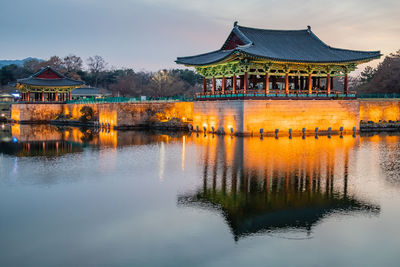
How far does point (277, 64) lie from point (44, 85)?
48.0m

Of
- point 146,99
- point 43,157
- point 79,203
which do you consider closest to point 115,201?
point 79,203

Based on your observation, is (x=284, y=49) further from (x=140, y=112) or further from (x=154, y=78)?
(x=154, y=78)

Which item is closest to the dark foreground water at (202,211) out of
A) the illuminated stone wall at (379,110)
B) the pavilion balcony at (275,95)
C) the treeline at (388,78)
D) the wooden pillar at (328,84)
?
the pavilion balcony at (275,95)

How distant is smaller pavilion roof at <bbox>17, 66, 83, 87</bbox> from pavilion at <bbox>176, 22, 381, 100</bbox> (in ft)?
121

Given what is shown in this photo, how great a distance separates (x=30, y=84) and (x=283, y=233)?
68.7 meters

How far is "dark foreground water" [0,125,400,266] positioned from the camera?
9781 mm

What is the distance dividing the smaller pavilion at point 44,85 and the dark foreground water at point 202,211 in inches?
2048

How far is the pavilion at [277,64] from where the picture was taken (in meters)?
38.2

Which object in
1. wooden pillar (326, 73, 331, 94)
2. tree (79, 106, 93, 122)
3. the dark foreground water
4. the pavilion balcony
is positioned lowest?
the dark foreground water

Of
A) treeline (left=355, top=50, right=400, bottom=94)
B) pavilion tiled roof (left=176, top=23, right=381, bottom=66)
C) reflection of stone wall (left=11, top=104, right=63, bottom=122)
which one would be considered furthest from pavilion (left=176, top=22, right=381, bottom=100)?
reflection of stone wall (left=11, top=104, right=63, bottom=122)

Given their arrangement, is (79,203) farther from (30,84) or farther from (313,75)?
(30,84)

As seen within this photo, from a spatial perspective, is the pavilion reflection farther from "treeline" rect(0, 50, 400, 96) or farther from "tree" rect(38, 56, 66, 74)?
Result: "tree" rect(38, 56, 66, 74)

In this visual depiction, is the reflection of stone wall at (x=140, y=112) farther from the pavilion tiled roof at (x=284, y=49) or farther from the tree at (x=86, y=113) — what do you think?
the pavilion tiled roof at (x=284, y=49)

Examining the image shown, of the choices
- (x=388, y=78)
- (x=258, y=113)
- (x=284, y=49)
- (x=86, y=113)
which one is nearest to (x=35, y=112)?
(x=86, y=113)
